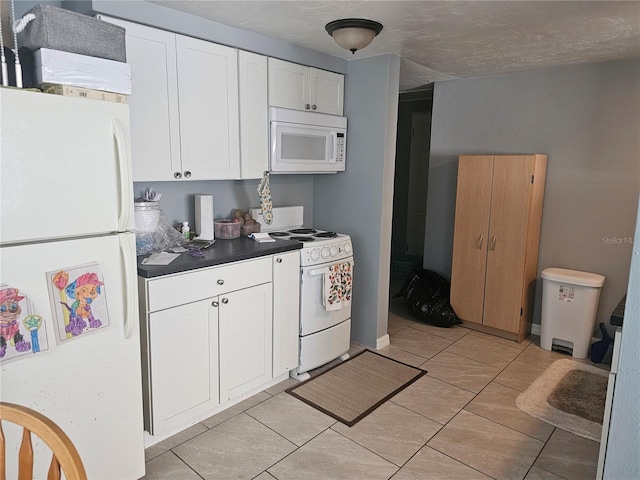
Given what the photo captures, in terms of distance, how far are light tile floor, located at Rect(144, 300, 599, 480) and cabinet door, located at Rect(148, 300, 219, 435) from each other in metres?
0.16

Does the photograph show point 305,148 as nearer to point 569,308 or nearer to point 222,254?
point 222,254

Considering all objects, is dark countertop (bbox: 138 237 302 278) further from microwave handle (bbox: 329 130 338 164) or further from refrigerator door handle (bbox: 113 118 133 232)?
microwave handle (bbox: 329 130 338 164)

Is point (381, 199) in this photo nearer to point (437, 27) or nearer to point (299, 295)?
point (299, 295)

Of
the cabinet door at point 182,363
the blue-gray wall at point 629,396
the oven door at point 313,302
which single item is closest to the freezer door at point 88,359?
the cabinet door at point 182,363

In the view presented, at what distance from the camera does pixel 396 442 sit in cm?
242

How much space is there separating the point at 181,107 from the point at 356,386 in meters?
2.11

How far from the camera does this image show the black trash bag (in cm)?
411

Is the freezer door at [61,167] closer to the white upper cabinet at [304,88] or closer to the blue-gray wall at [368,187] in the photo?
the white upper cabinet at [304,88]

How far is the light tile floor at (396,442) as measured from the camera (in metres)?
2.19

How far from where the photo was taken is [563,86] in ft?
12.0

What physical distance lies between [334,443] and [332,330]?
3.18 feet

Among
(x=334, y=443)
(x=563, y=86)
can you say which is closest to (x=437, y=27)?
(x=563, y=86)

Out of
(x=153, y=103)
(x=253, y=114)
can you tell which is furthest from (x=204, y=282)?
Result: (x=253, y=114)

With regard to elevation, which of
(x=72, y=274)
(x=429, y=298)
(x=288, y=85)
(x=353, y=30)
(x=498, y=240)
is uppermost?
(x=353, y=30)
